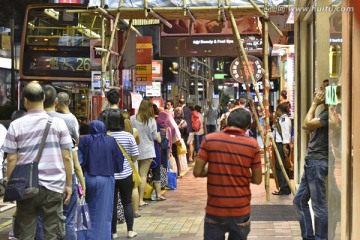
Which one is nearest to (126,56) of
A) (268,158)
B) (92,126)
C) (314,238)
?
(268,158)

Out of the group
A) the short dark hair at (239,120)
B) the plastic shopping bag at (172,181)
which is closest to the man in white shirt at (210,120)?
the plastic shopping bag at (172,181)

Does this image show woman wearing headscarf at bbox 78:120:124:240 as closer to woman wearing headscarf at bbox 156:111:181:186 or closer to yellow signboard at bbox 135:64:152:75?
woman wearing headscarf at bbox 156:111:181:186

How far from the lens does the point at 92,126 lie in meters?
8.06

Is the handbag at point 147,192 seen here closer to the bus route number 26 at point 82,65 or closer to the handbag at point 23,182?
the bus route number 26 at point 82,65

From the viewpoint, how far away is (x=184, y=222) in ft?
34.9

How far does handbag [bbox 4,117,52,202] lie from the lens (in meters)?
6.04

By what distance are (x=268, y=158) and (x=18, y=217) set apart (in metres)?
6.50

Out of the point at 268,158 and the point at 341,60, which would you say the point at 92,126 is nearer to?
the point at 341,60

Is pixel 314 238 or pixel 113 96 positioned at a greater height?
pixel 113 96

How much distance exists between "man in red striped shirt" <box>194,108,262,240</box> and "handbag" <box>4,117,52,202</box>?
4.71ft

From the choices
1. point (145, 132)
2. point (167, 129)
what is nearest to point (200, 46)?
point (167, 129)

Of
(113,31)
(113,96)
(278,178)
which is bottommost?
(278,178)

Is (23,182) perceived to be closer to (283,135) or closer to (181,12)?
(181,12)

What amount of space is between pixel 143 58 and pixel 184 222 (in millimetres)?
10188
